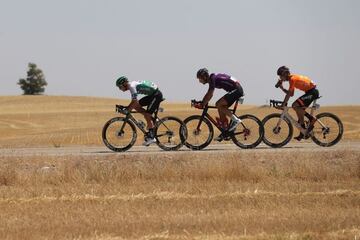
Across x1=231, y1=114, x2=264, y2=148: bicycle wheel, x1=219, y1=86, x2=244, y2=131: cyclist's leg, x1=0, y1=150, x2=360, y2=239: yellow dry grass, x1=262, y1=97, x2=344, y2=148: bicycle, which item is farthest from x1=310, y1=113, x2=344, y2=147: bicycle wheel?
x1=219, y1=86, x2=244, y2=131: cyclist's leg

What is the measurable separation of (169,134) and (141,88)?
50.0 inches

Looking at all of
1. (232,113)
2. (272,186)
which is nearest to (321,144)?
(232,113)

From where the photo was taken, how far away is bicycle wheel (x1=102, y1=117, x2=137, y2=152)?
53.0 feet

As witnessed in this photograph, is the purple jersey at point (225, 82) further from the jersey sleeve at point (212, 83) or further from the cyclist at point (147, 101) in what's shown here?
the cyclist at point (147, 101)

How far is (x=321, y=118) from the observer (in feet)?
53.9

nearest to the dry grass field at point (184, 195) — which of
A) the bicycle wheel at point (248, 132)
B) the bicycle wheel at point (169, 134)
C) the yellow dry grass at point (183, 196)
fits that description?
the yellow dry grass at point (183, 196)

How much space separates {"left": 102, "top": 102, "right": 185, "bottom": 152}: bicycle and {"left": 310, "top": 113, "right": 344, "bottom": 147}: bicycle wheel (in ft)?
10.2

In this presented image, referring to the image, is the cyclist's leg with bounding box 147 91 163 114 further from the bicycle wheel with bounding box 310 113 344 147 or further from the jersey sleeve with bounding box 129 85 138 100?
the bicycle wheel with bounding box 310 113 344 147

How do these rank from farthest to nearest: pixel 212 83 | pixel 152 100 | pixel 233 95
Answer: pixel 152 100 < pixel 233 95 < pixel 212 83

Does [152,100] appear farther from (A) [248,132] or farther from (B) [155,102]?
(A) [248,132]

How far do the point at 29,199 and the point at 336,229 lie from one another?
503 centimetres

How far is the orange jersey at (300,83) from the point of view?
52.5 feet

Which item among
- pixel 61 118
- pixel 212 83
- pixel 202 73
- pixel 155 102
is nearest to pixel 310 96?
pixel 212 83

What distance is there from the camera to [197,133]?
1622 cm
